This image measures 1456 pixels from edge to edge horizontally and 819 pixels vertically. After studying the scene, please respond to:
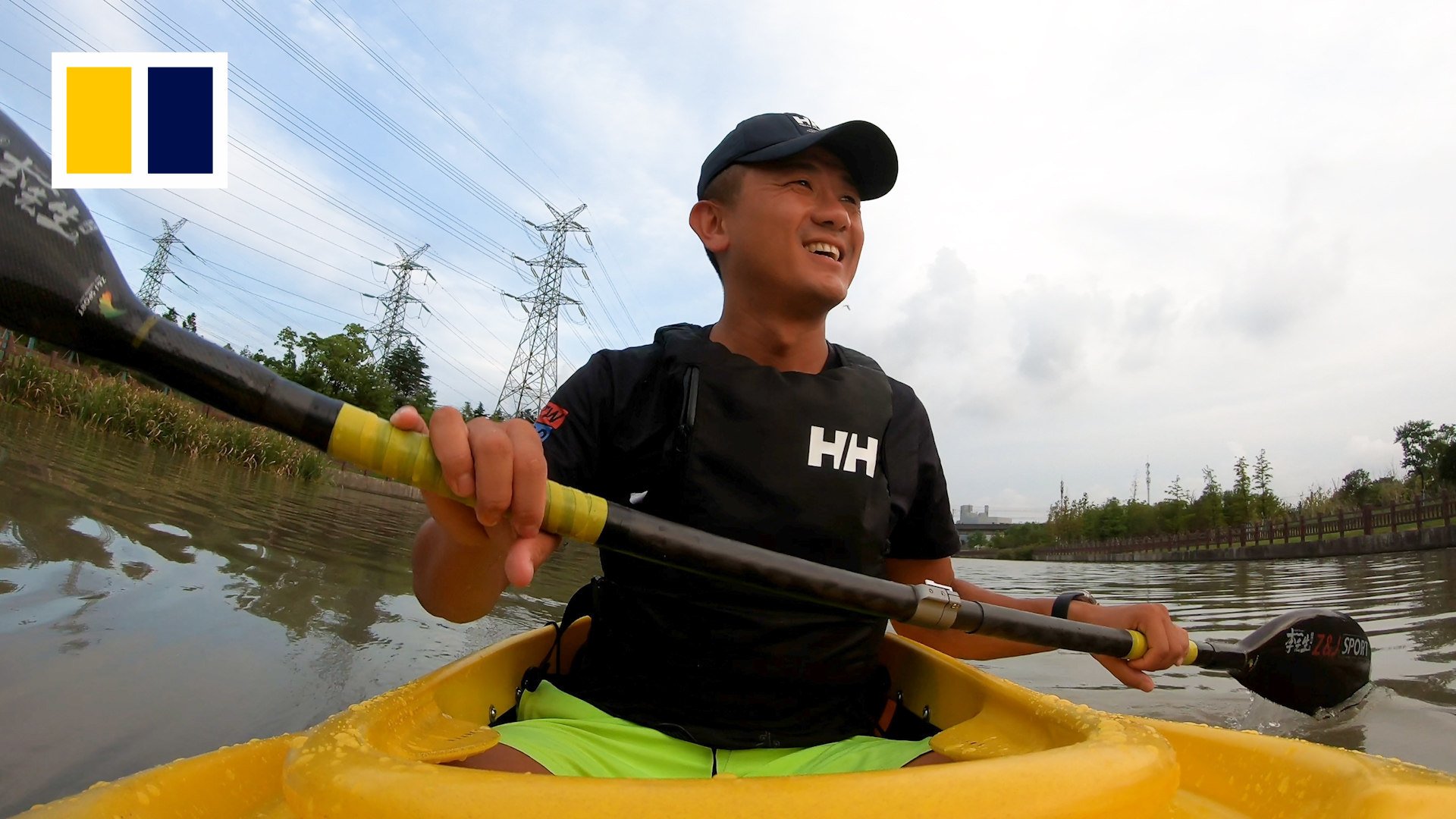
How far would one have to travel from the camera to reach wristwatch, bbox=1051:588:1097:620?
6.81 ft

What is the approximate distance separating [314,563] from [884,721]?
327cm

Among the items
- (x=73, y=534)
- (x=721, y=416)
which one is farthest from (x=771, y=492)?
(x=73, y=534)

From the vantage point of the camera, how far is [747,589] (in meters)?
1.57

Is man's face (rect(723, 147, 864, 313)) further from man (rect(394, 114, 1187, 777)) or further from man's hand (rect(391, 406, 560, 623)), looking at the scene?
man's hand (rect(391, 406, 560, 623))

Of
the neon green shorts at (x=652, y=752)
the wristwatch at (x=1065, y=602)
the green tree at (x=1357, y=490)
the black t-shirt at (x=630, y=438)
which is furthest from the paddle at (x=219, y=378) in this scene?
the green tree at (x=1357, y=490)

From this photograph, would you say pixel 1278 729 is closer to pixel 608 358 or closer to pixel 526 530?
pixel 608 358

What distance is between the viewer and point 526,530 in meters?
1.11

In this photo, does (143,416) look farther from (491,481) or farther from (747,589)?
(491,481)

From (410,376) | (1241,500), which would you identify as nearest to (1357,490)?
(1241,500)

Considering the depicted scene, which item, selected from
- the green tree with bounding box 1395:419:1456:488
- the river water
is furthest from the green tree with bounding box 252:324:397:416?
the green tree with bounding box 1395:419:1456:488

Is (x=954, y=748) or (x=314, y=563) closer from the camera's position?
(x=954, y=748)

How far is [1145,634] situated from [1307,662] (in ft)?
3.02

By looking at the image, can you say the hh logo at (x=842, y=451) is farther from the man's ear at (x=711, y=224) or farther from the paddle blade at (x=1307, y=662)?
the paddle blade at (x=1307, y=662)

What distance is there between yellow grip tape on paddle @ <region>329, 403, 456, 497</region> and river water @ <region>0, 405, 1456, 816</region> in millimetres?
963
